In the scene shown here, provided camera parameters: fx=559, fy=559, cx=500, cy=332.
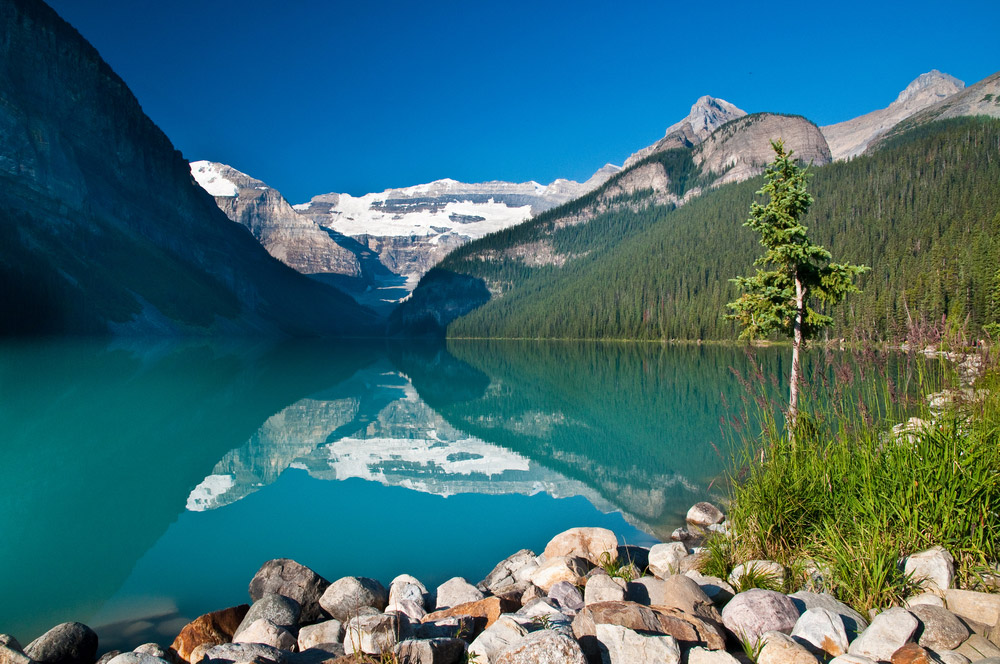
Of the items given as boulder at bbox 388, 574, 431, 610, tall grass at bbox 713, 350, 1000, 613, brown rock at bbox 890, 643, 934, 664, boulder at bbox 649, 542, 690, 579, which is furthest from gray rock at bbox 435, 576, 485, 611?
brown rock at bbox 890, 643, 934, 664

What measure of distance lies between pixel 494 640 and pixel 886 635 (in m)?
2.89

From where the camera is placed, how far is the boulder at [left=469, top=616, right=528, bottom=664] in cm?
443

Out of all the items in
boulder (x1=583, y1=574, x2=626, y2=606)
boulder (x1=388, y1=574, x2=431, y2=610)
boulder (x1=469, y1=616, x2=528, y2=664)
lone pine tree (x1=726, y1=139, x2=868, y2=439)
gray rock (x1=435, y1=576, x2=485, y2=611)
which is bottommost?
boulder (x1=388, y1=574, x2=431, y2=610)

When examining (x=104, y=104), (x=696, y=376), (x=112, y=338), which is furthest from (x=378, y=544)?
(x=104, y=104)

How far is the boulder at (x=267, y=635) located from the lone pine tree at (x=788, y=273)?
999cm

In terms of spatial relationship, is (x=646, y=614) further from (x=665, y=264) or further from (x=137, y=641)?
(x=665, y=264)

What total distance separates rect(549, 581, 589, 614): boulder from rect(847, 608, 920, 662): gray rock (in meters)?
2.79

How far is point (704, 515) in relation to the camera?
36.3 ft

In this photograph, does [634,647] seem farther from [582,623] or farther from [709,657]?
[582,623]

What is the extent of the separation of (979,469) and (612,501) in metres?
8.91

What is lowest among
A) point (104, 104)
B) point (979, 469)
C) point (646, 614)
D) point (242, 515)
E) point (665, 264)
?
point (242, 515)

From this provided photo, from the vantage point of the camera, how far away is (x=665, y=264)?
132 meters

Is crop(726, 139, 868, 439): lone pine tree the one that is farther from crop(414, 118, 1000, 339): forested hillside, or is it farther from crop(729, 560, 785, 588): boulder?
crop(414, 118, 1000, 339): forested hillside

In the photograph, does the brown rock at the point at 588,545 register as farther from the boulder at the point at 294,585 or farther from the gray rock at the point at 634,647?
the gray rock at the point at 634,647
